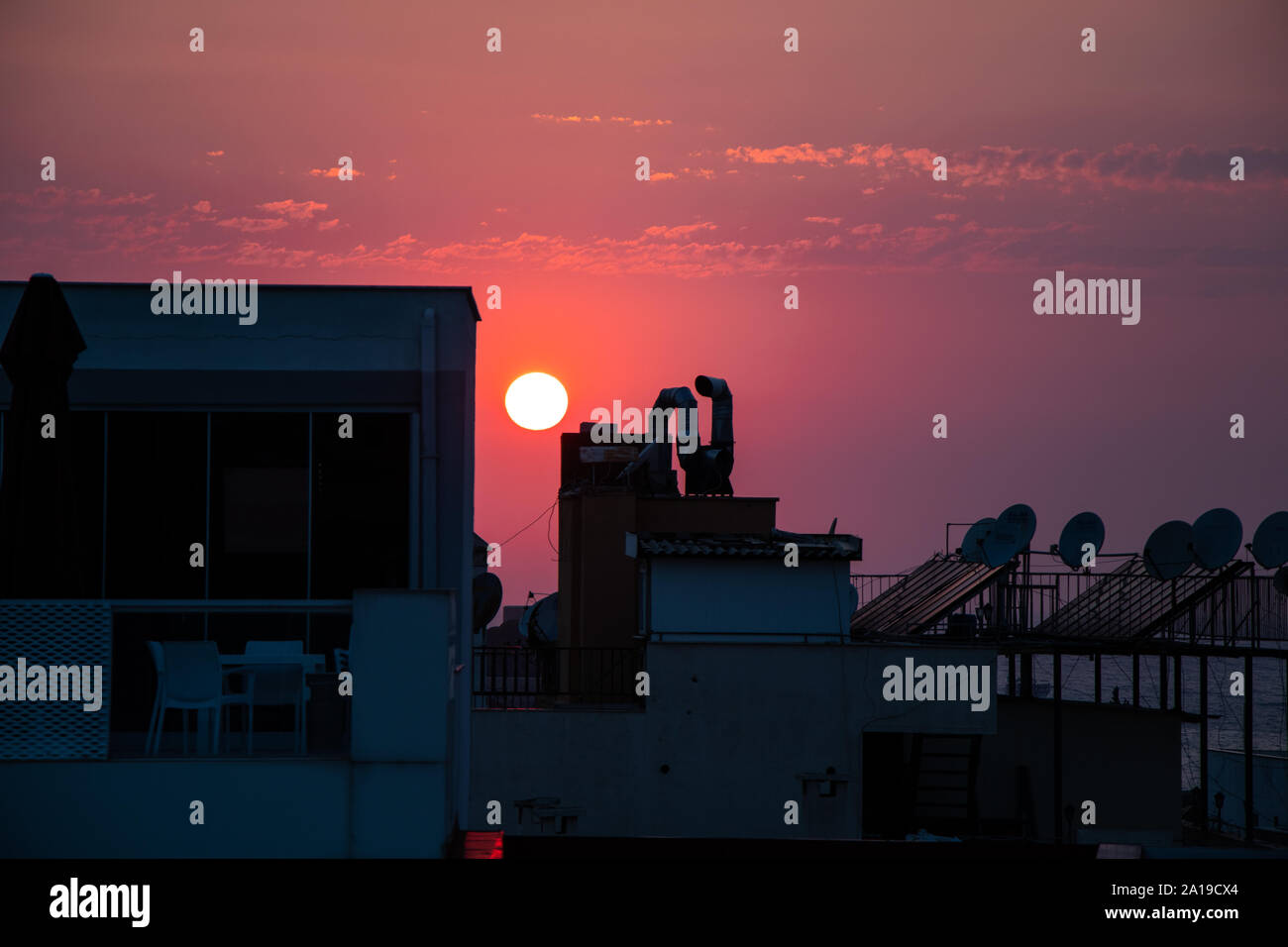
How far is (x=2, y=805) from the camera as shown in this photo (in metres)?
9.82

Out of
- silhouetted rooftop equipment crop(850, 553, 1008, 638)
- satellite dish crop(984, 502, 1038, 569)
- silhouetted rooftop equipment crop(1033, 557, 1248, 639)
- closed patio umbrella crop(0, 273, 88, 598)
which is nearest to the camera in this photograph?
closed patio umbrella crop(0, 273, 88, 598)

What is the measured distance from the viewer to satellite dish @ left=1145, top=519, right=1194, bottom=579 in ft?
85.0

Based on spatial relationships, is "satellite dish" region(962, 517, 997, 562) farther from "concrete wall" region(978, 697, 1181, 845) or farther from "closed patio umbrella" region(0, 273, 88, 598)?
"closed patio umbrella" region(0, 273, 88, 598)

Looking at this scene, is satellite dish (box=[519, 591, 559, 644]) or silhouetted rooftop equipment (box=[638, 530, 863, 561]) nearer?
→ silhouetted rooftop equipment (box=[638, 530, 863, 561])

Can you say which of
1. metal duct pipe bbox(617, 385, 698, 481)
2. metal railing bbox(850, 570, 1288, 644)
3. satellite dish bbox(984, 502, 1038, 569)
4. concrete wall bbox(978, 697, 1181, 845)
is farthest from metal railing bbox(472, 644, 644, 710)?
concrete wall bbox(978, 697, 1181, 845)

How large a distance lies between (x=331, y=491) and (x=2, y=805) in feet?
19.5

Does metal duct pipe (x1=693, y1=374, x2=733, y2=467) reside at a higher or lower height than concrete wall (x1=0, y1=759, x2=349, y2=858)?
higher

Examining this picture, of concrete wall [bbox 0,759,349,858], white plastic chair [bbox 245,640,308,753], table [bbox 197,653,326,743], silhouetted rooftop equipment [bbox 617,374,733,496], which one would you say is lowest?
concrete wall [bbox 0,759,349,858]

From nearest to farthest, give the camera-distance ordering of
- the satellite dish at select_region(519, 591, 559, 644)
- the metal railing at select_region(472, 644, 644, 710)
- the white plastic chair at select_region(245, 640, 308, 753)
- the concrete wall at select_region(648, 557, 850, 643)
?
the white plastic chair at select_region(245, 640, 308, 753)
the metal railing at select_region(472, 644, 644, 710)
the concrete wall at select_region(648, 557, 850, 643)
the satellite dish at select_region(519, 591, 559, 644)

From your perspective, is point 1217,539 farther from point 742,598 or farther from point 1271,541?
point 742,598

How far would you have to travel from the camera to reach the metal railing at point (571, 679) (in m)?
22.8

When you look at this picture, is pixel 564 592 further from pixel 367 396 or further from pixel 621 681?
pixel 367 396

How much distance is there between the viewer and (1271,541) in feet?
87.7

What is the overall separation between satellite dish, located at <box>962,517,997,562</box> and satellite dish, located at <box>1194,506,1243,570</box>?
395cm
